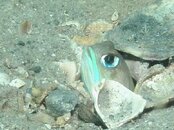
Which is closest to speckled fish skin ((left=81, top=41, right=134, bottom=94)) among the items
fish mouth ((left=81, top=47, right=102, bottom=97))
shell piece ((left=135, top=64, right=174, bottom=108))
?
fish mouth ((left=81, top=47, right=102, bottom=97))

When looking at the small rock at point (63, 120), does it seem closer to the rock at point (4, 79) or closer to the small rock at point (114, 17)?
the rock at point (4, 79)

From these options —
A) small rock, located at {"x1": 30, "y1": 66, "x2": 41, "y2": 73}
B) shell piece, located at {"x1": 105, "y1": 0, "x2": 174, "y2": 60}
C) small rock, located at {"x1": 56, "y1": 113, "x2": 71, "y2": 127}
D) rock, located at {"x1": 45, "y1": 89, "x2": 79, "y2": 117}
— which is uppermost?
shell piece, located at {"x1": 105, "y1": 0, "x2": 174, "y2": 60}

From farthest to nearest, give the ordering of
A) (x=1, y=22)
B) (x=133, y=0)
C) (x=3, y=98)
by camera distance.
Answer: (x=133, y=0) → (x=1, y=22) → (x=3, y=98)

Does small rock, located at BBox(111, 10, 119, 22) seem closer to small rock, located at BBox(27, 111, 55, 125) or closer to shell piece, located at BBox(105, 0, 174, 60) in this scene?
shell piece, located at BBox(105, 0, 174, 60)

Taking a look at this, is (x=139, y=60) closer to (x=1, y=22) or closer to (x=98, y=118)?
(x=98, y=118)

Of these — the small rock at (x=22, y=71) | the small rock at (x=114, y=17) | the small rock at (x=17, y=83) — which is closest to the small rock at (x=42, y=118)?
the small rock at (x=17, y=83)

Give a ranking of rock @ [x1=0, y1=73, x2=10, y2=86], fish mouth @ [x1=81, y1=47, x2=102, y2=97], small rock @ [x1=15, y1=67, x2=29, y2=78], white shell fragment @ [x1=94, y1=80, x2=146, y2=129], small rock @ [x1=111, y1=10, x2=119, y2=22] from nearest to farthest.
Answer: white shell fragment @ [x1=94, y1=80, x2=146, y2=129], fish mouth @ [x1=81, y1=47, x2=102, y2=97], rock @ [x1=0, y1=73, x2=10, y2=86], small rock @ [x1=15, y1=67, x2=29, y2=78], small rock @ [x1=111, y1=10, x2=119, y2=22]

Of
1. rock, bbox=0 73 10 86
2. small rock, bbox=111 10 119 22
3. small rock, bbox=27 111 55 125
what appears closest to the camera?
small rock, bbox=27 111 55 125

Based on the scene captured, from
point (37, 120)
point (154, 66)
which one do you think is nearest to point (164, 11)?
point (154, 66)
